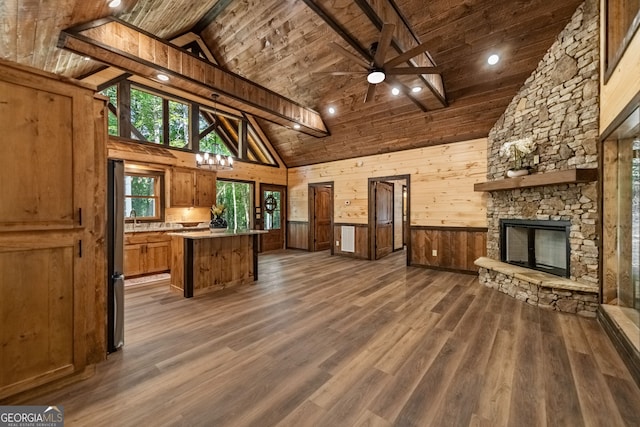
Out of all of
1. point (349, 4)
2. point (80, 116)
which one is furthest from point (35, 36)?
point (349, 4)

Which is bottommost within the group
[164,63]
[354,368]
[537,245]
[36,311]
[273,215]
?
[354,368]

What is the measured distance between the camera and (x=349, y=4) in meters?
3.38

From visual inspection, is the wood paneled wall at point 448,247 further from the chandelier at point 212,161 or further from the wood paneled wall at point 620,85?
the chandelier at point 212,161

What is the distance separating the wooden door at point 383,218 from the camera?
6.93m

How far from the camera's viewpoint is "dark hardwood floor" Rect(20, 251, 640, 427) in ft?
5.41

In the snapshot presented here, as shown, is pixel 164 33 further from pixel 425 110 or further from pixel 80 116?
pixel 425 110

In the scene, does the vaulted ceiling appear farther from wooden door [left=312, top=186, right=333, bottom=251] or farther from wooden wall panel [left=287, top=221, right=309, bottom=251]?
wooden wall panel [left=287, top=221, right=309, bottom=251]

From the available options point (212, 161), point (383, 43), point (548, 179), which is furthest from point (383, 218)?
point (383, 43)

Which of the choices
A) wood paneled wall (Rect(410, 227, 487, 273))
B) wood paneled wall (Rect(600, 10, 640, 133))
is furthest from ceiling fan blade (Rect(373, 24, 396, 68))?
wood paneled wall (Rect(410, 227, 487, 273))

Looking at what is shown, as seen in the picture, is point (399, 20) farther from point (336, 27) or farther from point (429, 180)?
point (429, 180)

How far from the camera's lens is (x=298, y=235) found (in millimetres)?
8469

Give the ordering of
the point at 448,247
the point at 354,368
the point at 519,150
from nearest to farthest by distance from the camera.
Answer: the point at 354,368
the point at 519,150
the point at 448,247

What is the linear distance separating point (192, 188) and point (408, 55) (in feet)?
16.9

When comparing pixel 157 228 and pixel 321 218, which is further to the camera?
pixel 321 218
